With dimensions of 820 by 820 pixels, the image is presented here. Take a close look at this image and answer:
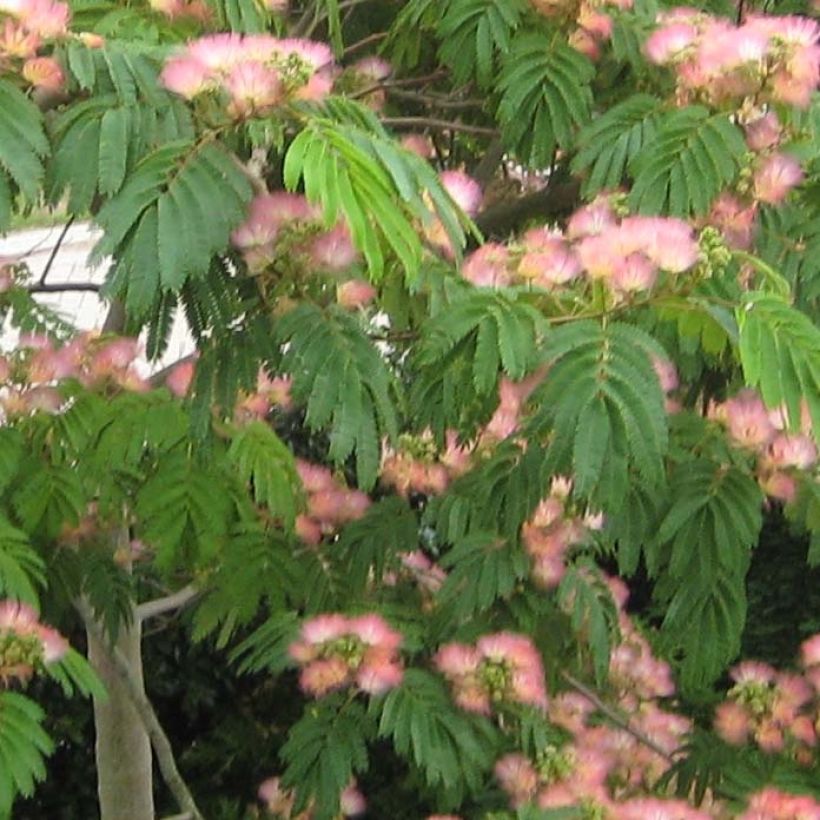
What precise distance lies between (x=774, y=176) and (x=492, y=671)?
3.04ft

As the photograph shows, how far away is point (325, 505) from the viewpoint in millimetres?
2693

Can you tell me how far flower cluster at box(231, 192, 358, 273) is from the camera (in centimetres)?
174

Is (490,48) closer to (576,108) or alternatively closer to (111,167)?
(576,108)

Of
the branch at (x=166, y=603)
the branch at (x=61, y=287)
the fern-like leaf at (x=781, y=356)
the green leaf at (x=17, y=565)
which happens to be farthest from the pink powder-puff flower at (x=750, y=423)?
the branch at (x=61, y=287)

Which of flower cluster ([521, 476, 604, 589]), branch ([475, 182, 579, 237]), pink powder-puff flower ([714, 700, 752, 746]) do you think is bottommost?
pink powder-puff flower ([714, 700, 752, 746])

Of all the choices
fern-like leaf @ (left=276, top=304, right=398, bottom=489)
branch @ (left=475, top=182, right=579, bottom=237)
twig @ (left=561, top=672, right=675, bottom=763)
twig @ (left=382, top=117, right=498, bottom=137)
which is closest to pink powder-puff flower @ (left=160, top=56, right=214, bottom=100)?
fern-like leaf @ (left=276, top=304, right=398, bottom=489)

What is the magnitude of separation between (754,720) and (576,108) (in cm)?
117

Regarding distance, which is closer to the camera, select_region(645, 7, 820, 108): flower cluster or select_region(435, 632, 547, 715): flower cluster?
select_region(645, 7, 820, 108): flower cluster

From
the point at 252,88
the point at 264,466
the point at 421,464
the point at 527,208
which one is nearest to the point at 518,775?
the point at 421,464

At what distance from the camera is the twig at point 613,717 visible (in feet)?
9.57

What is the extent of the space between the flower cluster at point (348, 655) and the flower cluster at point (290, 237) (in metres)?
0.81

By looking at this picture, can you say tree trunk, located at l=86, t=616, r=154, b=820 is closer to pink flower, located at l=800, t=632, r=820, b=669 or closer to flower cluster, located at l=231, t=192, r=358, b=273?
pink flower, located at l=800, t=632, r=820, b=669

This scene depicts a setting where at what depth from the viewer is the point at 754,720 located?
2.66 metres

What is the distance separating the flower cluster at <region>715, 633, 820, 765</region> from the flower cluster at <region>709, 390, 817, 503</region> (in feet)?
1.79
